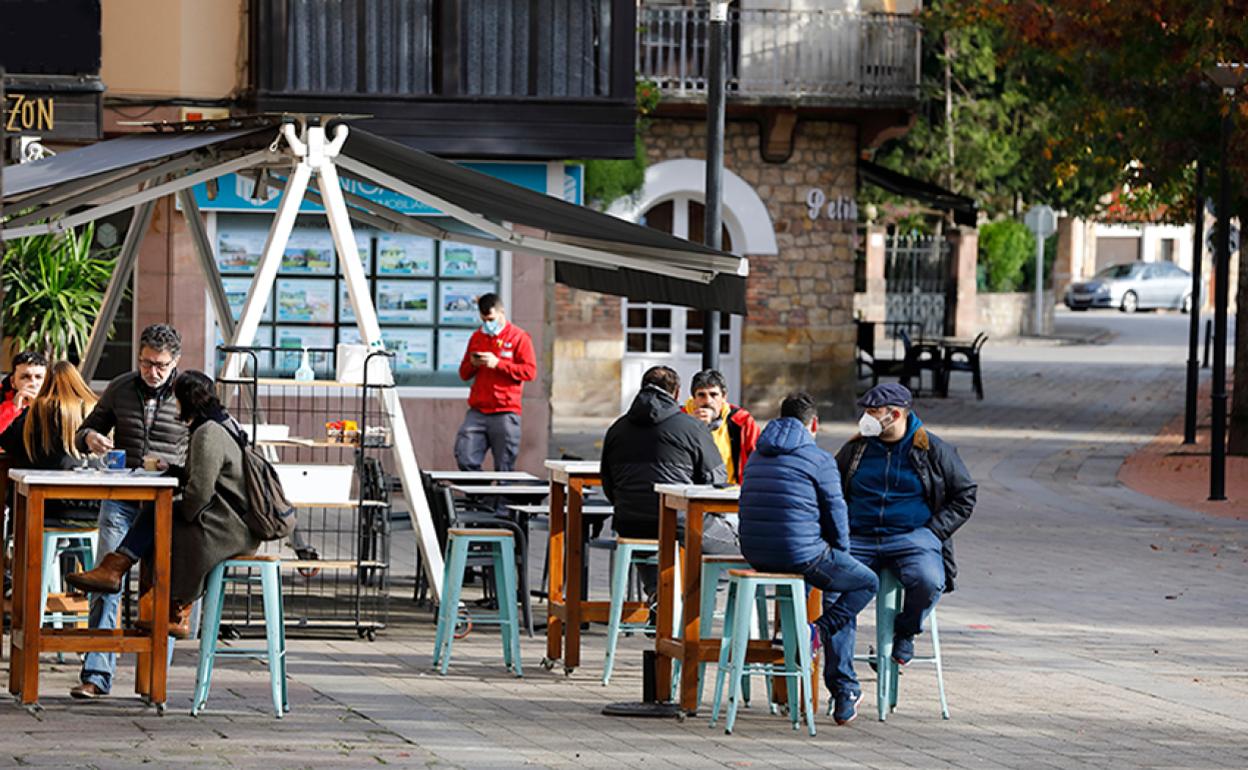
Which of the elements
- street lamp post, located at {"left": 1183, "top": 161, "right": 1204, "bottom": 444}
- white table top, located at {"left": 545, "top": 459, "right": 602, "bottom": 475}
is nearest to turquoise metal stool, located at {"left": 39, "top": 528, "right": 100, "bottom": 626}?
white table top, located at {"left": 545, "top": 459, "right": 602, "bottom": 475}

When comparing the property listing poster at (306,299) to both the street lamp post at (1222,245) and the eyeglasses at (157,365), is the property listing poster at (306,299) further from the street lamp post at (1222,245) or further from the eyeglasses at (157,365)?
the eyeglasses at (157,365)

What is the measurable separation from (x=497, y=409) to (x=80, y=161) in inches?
211

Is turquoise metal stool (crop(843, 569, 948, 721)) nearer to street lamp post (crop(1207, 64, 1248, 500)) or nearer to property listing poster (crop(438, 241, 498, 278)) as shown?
property listing poster (crop(438, 241, 498, 278))

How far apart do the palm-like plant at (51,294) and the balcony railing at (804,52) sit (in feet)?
35.3

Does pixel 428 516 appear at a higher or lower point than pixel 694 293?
lower

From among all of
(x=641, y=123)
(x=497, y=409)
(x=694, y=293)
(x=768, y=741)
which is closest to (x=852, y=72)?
(x=641, y=123)

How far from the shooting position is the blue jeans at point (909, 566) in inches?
382

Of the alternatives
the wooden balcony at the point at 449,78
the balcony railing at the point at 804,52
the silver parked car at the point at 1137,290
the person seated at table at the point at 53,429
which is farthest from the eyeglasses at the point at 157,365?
the silver parked car at the point at 1137,290

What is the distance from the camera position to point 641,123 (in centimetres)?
2784

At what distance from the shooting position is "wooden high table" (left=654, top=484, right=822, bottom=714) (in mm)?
9523

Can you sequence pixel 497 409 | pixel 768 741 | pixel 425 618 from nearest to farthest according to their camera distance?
pixel 768 741
pixel 425 618
pixel 497 409

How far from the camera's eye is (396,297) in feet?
66.3

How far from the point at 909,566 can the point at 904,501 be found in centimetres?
29

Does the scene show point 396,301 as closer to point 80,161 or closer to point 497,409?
point 497,409
